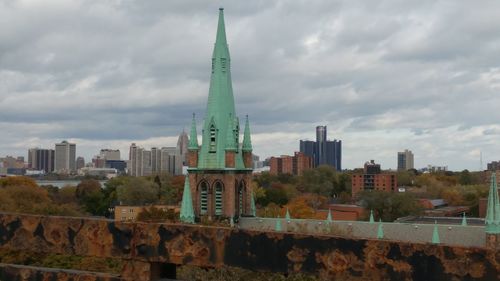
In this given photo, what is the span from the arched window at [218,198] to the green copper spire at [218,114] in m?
1.33

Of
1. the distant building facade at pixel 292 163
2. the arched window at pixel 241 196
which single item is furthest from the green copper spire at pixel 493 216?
the distant building facade at pixel 292 163

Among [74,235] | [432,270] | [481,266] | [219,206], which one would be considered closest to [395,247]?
[432,270]

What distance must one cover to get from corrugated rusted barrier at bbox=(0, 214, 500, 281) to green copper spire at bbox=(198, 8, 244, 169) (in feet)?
106

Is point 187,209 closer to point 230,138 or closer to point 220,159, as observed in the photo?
point 220,159

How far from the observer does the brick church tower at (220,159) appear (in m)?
37.2

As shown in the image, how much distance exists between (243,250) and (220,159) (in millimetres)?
33272

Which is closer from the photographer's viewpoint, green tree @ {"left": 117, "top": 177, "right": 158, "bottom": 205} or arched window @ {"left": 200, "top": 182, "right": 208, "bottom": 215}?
arched window @ {"left": 200, "top": 182, "right": 208, "bottom": 215}

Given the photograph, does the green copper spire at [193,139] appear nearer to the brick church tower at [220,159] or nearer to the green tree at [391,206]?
the brick church tower at [220,159]

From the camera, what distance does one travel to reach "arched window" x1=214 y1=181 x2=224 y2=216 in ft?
122

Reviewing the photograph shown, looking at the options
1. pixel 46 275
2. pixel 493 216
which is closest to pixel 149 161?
pixel 493 216

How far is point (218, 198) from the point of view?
3750 cm

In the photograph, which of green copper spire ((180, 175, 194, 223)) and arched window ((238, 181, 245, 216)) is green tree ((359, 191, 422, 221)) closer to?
arched window ((238, 181, 245, 216))

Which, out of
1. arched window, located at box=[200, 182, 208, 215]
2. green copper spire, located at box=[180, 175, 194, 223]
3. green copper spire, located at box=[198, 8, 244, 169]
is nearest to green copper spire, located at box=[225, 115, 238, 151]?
green copper spire, located at box=[198, 8, 244, 169]

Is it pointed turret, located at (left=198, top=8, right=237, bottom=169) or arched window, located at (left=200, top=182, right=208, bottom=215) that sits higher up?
pointed turret, located at (left=198, top=8, right=237, bottom=169)
